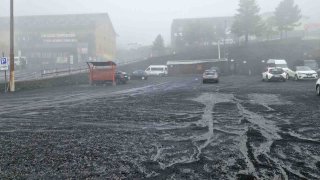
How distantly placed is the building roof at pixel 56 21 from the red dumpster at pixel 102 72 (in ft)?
145

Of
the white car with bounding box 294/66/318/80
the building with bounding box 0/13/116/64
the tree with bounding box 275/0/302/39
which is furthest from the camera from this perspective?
the tree with bounding box 275/0/302/39

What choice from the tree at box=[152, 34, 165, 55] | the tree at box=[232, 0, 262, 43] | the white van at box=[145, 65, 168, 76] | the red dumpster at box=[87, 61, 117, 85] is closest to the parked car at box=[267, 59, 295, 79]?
the red dumpster at box=[87, 61, 117, 85]

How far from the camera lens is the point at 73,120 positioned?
14.3 metres

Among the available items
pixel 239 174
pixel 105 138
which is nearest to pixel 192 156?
pixel 239 174

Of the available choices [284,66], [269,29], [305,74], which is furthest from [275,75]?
[269,29]

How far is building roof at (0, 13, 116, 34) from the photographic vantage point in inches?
3332

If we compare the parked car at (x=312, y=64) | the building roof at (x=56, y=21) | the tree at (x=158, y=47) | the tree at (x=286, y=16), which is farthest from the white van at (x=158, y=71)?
the tree at (x=286, y=16)

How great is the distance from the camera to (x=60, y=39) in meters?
83.6

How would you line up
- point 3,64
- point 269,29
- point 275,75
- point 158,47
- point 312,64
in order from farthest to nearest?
point 158,47, point 269,29, point 312,64, point 275,75, point 3,64

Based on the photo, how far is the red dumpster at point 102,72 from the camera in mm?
40969

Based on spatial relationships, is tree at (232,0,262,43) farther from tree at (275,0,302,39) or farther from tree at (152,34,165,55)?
tree at (152,34,165,55)

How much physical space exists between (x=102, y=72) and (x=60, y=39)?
4590cm

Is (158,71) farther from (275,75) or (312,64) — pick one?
(275,75)

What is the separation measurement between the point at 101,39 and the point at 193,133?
7737 centimetres
